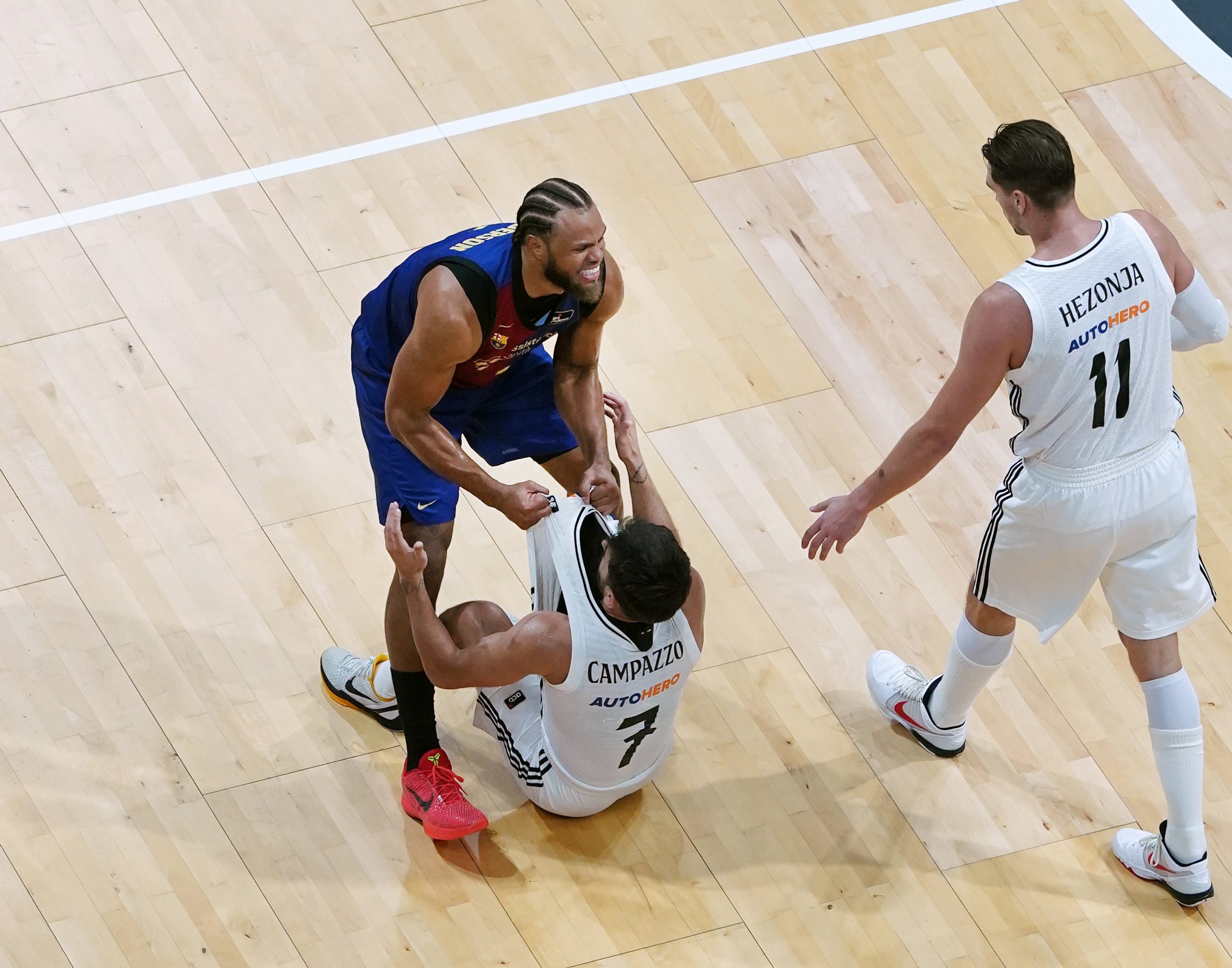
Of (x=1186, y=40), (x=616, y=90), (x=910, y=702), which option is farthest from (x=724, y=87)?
(x=910, y=702)

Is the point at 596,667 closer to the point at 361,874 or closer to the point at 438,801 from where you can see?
the point at 438,801

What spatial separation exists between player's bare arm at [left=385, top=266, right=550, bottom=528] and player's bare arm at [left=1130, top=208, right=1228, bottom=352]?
1605mm

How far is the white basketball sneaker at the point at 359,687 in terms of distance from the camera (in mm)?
4961

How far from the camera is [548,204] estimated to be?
Answer: 4.20 meters

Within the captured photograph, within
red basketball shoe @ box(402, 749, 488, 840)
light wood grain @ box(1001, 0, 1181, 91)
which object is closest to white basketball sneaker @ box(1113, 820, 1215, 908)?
red basketball shoe @ box(402, 749, 488, 840)

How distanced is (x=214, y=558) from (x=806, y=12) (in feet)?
10.9

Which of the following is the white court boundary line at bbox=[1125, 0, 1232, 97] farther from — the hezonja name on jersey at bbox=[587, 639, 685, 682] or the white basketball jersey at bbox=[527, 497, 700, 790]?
the hezonja name on jersey at bbox=[587, 639, 685, 682]

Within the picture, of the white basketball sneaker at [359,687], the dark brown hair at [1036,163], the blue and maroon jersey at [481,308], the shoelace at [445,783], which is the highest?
the dark brown hair at [1036,163]

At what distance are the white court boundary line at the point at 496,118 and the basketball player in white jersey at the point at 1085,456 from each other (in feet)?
8.20

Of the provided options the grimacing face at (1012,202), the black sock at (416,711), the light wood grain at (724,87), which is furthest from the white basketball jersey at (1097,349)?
the light wood grain at (724,87)

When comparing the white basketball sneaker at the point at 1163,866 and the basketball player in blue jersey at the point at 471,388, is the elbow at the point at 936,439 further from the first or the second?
the white basketball sneaker at the point at 1163,866

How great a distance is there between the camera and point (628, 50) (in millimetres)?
6723

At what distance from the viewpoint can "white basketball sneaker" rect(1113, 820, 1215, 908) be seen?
4.63 metres

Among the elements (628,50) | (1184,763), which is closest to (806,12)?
(628,50)
